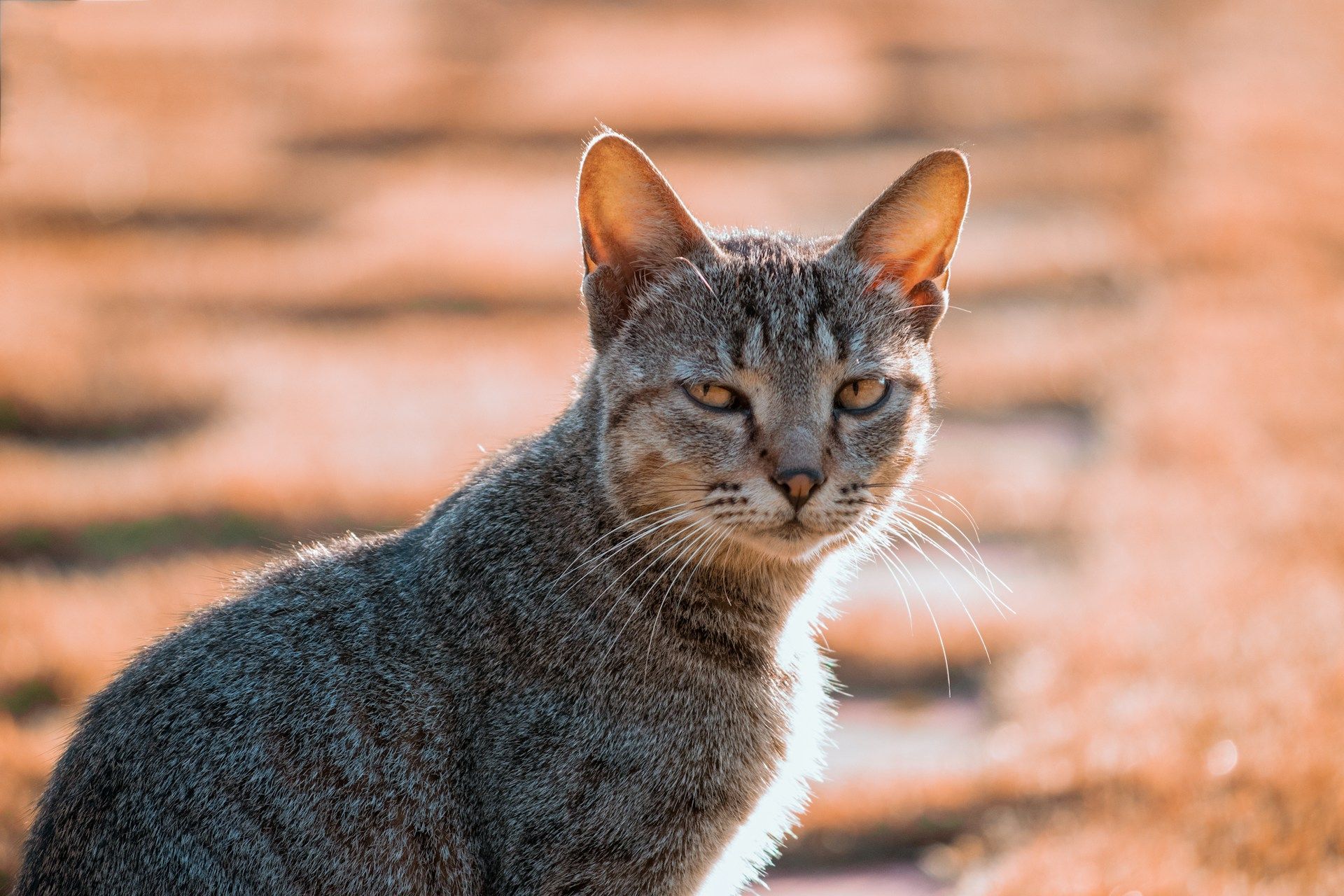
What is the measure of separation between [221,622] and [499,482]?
28.8 inches

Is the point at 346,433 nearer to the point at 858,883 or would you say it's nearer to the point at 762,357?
the point at 858,883

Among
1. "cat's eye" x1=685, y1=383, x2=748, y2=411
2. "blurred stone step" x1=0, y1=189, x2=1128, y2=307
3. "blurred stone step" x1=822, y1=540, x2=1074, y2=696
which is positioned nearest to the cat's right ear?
"cat's eye" x1=685, y1=383, x2=748, y2=411

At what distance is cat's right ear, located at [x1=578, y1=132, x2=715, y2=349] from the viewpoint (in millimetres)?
3033

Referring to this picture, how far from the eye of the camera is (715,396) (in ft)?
10.1

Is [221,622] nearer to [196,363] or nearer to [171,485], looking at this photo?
[171,485]

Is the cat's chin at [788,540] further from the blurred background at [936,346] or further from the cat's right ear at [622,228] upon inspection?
the blurred background at [936,346]

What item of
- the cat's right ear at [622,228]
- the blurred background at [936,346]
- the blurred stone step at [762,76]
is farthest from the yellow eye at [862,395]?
the blurred stone step at [762,76]

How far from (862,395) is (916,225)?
Answer: 479 millimetres

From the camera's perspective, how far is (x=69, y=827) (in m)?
2.75

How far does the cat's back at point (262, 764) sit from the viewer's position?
2688 millimetres

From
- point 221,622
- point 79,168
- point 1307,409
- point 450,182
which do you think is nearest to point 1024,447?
point 1307,409

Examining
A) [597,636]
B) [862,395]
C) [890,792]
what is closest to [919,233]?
[862,395]

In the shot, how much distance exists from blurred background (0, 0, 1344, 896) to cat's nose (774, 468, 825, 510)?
122 centimetres

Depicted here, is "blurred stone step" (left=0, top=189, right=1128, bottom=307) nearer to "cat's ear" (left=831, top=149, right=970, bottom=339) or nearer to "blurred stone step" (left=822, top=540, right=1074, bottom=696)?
"blurred stone step" (left=822, top=540, right=1074, bottom=696)
